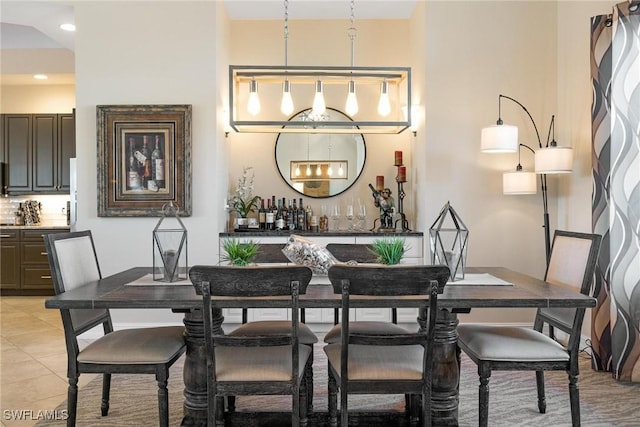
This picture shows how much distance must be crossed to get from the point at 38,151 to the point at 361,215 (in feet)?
15.1

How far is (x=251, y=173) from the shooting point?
502cm

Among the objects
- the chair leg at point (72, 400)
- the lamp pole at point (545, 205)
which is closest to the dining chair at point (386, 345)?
the chair leg at point (72, 400)

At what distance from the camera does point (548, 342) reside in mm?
2389

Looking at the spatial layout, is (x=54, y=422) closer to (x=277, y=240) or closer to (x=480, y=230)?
(x=277, y=240)

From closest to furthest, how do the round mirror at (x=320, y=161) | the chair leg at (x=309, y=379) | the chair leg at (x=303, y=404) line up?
the chair leg at (x=303, y=404), the chair leg at (x=309, y=379), the round mirror at (x=320, y=161)

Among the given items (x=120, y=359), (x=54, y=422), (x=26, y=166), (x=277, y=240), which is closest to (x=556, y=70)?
(x=277, y=240)

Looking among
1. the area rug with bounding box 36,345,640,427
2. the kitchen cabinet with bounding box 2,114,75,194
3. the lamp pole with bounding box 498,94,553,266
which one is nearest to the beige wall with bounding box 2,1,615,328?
the lamp pole with bounding box 498,94,553,266

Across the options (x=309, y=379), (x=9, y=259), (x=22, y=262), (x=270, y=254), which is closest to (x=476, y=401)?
(x=309, y=379)

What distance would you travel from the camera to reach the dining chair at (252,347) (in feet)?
6.19

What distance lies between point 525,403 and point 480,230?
1.76m

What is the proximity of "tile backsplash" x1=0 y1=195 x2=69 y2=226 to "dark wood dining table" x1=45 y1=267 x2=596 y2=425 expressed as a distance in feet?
16.3

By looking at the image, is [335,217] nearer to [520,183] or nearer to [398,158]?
[398,158]

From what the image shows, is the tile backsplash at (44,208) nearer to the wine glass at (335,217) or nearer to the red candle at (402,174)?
the wine glass at (335,217)

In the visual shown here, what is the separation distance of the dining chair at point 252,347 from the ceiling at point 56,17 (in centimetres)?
337
